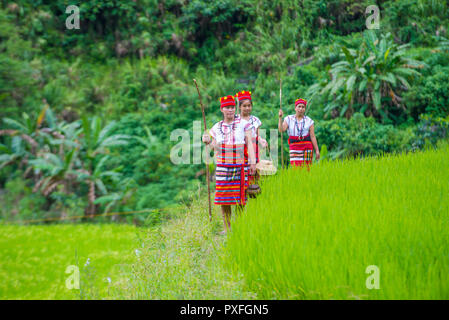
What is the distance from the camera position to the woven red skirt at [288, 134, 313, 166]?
192 inches

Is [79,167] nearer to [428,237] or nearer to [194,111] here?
[194,111]

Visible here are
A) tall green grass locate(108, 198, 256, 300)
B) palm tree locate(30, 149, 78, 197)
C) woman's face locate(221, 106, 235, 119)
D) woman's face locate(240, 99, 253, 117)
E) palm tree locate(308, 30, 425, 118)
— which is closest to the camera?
tall green grass locate(108, 198, 256, 300)

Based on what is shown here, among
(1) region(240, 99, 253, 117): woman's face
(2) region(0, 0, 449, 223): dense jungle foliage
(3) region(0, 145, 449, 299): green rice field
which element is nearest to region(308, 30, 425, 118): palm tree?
(2) region(0, 0, 449, 223): dense jungle foliage

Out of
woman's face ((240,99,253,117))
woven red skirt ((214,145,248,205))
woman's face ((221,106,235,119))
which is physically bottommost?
woven red skirt ((214,145,248,205))

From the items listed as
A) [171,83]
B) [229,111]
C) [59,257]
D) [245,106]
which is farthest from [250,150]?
[171,83]

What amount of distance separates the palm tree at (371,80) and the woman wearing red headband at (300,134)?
2991 millimetres

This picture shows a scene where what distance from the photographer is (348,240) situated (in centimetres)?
263

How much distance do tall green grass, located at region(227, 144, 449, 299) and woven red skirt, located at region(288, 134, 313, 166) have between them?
2.70ft

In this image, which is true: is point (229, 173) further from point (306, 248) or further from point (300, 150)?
point (300, 150)

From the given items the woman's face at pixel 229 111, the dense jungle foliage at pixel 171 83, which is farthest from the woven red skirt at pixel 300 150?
the dense jungle foliage at pixel 171 83

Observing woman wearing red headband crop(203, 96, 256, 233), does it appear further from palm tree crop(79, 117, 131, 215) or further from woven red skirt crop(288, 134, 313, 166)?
palm tree crop(79, 117, 131, 215)

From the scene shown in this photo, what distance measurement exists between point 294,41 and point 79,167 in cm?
695
